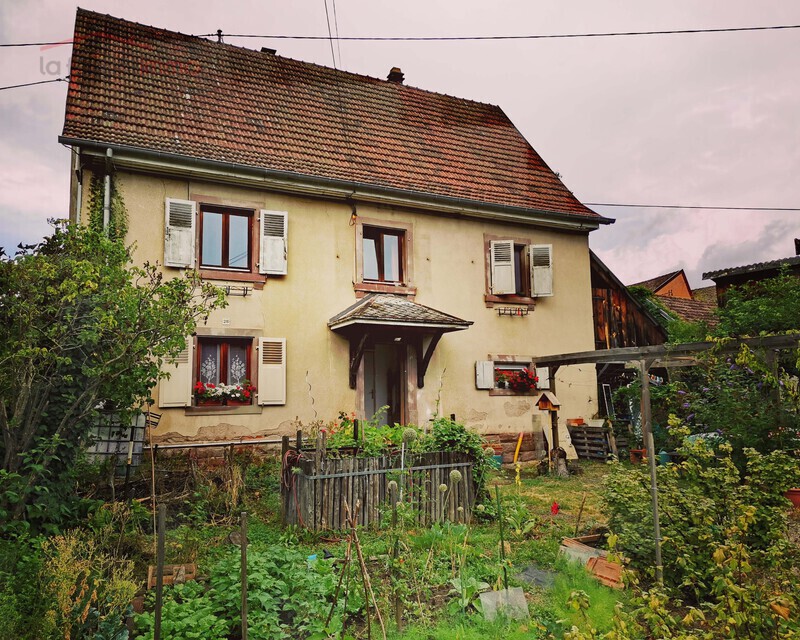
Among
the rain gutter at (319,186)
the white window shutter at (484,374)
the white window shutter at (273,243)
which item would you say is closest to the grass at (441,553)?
the white window shutter at (484,374)

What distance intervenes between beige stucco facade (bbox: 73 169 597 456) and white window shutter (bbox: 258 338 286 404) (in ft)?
0.54

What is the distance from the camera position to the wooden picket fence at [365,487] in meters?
6.05

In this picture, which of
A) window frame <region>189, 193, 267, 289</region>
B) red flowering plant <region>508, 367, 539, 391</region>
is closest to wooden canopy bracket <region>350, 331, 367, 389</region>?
window frame <region>189, 193, 267, 289</region>

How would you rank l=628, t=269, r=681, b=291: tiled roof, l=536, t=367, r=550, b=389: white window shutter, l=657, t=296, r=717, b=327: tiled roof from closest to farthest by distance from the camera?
l=536, t=367, r=550, b=389: white window shutter < l=657, t=296, r=717, b=327: tiled roof < l=628, t=269, r=681, b=291: tiled roof

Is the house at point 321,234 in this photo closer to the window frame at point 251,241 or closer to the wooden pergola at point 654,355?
the window frame at point 251,241

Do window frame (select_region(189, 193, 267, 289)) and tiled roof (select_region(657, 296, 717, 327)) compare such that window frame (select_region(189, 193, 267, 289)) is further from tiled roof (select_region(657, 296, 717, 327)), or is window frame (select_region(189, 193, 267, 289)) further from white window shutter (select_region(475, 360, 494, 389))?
tiled roof (select_region(657, 296, 717, 327))

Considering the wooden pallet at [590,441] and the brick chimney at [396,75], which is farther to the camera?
the brick chimney at [396,75]

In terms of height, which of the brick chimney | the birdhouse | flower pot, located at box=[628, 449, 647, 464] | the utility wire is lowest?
flower pot, located at box=[628, 449, 647, 464]

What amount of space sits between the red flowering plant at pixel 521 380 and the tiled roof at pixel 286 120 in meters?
3.64

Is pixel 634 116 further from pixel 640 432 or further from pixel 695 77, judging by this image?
pixel 640 432

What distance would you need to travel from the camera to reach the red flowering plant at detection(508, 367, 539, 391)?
12.0 metres

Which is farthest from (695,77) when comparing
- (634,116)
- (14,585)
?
(14,585)

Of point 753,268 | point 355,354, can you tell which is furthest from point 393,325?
point 753,268

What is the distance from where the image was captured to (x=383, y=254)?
11.5m
